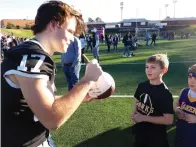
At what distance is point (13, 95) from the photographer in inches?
68.7

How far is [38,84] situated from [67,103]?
0.23m

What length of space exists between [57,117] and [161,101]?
6.24 feet

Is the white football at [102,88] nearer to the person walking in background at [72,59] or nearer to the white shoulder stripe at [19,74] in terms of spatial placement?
the white shoulder stripe at [19,74]

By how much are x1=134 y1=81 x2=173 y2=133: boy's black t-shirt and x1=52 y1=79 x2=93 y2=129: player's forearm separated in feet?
5.46

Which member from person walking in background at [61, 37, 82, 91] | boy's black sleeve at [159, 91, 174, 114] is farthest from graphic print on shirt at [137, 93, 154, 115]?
person walking in background at [61, 37, 82, 91]

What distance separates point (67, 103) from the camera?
1759 millimetres

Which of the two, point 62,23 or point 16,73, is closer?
point 16,73

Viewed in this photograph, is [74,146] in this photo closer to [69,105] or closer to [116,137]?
[116,137]

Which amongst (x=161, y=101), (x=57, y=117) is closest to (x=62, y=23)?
(x=57, y=117)

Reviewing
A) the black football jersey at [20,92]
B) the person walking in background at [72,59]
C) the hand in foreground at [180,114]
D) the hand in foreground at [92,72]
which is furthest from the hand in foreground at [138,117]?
the person walking in background at [72,59]

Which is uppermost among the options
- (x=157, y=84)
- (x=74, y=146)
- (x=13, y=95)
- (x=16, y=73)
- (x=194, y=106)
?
(x=16, y=73)

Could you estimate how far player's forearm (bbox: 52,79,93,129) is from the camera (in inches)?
67.3

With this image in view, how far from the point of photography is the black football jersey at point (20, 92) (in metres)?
1.69

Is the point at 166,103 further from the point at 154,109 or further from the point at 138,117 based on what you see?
the point at 138,117
